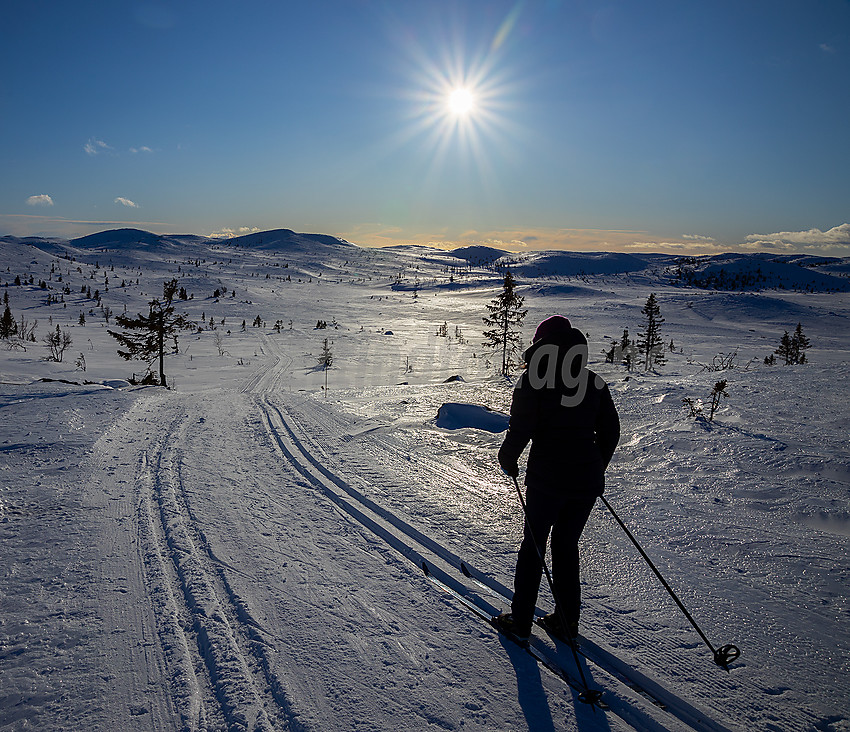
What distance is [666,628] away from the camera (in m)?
3.17

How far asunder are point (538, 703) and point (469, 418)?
5.91m

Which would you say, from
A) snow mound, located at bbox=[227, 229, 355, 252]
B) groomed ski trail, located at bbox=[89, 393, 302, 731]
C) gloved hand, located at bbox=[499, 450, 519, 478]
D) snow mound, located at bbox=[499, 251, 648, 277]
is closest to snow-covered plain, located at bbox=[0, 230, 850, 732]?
groomed ski trail, located at bbox=[89, 393, 302, 731]

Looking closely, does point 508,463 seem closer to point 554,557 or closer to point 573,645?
point 554,557

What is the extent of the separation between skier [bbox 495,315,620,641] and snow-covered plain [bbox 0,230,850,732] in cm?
35

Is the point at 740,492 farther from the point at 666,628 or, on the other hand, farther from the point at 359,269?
the point at 359,269

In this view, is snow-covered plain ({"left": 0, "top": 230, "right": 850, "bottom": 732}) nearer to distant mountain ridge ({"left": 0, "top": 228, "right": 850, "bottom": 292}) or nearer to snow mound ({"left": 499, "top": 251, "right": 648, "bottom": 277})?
distant mountain ridge ({"left": 0, "top": 228, "right": 850, "bottom": 292})

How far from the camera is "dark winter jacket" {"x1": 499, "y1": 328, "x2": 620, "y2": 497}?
→ 2.89 metres

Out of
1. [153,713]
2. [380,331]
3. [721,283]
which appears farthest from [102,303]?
[721,283]

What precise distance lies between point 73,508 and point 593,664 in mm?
5167

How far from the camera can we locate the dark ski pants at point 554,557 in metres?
3.05

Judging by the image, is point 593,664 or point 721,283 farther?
point 721,283

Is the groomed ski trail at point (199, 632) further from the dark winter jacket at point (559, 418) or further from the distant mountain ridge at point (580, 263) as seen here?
the distant mountain ridge at point (580, 263)

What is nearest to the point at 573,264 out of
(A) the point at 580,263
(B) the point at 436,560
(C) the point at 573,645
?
(A) the point at 580,263

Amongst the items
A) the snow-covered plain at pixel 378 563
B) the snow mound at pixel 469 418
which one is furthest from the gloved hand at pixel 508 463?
the snow mound at pixel 469 418
